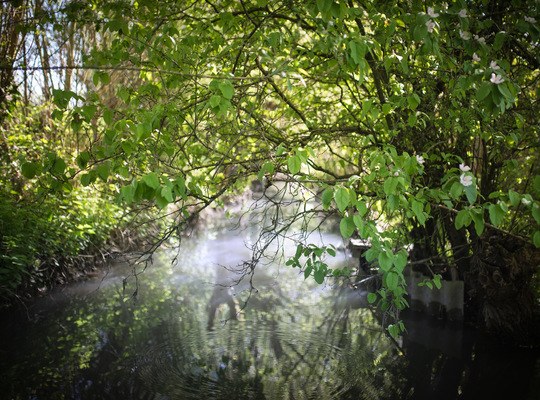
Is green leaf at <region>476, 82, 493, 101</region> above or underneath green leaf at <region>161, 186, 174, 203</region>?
Answer: above

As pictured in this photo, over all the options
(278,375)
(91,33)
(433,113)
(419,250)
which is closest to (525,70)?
(433,113)

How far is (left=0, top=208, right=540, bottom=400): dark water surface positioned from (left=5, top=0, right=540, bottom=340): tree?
98cm

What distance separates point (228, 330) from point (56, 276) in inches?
154

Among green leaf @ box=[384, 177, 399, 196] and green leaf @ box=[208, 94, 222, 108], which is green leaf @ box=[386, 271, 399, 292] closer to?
green leaf @ box=[384, 177, 399, 196]

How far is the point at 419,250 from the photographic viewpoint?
835cm

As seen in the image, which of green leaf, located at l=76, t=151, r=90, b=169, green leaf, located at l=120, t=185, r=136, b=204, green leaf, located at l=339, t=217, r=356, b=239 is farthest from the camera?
green leaf, located at l=76, t=151, r=90, b=169

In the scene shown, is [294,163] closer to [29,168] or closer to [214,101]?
[214,101]

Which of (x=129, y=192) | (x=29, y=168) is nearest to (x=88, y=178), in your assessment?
(x=29, y=168)

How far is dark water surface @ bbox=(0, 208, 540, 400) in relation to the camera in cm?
575

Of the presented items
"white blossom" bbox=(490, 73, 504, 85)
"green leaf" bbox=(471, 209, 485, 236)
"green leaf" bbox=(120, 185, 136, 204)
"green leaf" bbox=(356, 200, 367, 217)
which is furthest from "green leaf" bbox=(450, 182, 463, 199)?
"green leaf" bbox=(120, 185, 136, 204)

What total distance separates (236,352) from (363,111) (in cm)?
417

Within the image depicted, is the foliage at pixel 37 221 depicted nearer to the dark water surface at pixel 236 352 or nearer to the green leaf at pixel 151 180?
the dark water surface at pixel 236 352

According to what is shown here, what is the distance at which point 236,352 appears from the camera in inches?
267

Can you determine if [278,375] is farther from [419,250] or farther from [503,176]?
[503,176]
